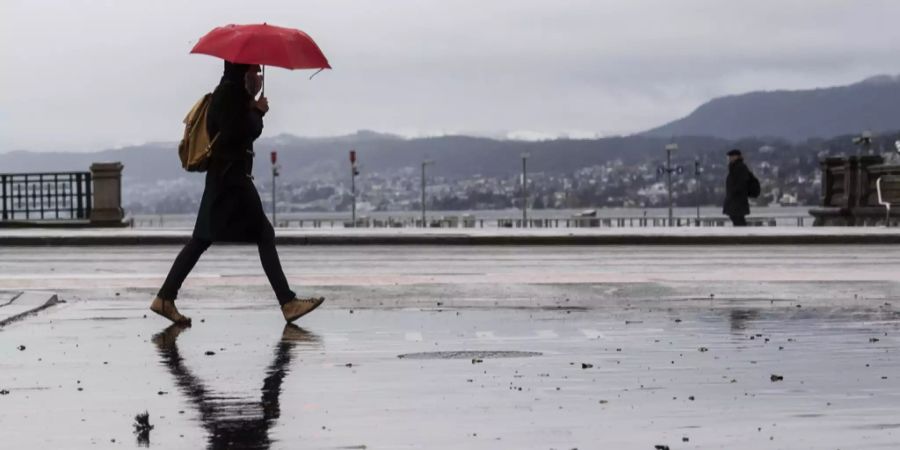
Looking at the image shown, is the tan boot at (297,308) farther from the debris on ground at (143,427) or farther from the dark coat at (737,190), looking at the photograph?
the dark coat at (737,190)

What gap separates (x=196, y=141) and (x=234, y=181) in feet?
1.29

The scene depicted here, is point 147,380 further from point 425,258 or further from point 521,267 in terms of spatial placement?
point 425,258

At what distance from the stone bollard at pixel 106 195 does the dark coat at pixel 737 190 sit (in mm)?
14012

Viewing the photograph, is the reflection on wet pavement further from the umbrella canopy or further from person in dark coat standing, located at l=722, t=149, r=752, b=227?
person in dark coat standing, located at l=722, t=149, r=752, b=227

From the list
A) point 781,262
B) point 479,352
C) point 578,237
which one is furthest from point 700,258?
point 479,352

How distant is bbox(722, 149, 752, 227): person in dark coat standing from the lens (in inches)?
1502

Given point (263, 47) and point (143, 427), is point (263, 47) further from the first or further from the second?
point (143, 427)

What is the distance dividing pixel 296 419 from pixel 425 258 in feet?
56.4

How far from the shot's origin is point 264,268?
43.9ft

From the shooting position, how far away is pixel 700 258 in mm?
24719

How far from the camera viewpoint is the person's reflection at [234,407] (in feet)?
24.4

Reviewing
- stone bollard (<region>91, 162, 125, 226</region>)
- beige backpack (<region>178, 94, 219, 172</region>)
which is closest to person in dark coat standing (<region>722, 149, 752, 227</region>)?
stone bollard (<region>91, 162, 125, 226</region>)

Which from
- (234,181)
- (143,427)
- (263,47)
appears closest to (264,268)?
(234,181)

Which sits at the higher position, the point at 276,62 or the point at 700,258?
the point at 276,62
